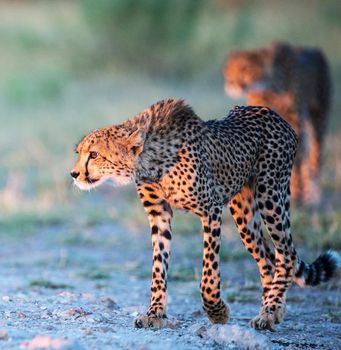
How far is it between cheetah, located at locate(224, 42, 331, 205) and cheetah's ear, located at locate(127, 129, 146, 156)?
15.6 feet

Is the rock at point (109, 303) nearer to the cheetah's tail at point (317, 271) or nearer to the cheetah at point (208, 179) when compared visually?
the cheetah at point (208, 179)

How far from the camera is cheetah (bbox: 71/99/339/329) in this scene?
5066 mm

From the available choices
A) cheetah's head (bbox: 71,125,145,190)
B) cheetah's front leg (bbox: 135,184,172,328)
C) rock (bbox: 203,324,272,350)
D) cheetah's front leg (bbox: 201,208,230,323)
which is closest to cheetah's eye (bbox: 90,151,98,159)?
cheetah's head (bbox: 71,125,145,190)

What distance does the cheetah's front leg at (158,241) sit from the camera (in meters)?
5.06

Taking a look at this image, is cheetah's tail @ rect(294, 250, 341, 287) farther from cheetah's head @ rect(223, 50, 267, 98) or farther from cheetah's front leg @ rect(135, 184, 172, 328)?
cheetah's head @ rect(223, 50, 267, 98)

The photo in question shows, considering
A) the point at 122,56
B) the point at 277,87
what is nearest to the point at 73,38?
the point at 122,56

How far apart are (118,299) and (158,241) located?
1044 mm

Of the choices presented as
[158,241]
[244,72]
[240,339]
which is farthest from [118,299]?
[244,72]

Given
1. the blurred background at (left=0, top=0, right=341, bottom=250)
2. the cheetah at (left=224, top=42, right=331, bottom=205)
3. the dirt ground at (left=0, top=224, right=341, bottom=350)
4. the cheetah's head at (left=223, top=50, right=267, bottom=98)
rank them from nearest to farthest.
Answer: the dirt ground at (left=0, top=224, right=341, bottom=350) → the cheetah at (left=224, top=42, right=331, bottom=205) → the cheetah's head at (left=223, top=50, right=267, bottom=98) → the blurred background at (left=0, top=0, right=341, bottom=250)

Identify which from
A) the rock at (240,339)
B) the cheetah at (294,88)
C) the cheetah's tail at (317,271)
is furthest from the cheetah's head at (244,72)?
the rock at (240,339)

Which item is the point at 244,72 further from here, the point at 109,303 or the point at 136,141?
the point at 136,141

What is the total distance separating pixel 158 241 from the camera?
519cm

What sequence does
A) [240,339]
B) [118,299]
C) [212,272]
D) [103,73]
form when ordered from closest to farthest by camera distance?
1. [240,339]
2. [212,272]
3. [118,299]
4. [103,73]

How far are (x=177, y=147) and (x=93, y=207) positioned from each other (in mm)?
4907
